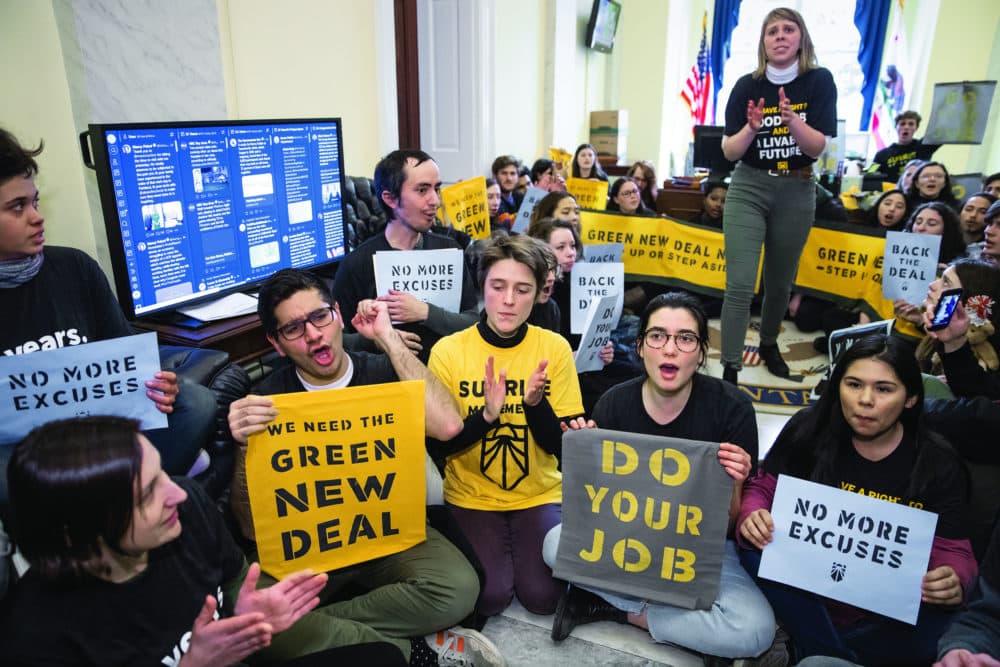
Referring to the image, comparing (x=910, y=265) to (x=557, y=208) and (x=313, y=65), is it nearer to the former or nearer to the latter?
(x=557, y=208)

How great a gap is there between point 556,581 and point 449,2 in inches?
184

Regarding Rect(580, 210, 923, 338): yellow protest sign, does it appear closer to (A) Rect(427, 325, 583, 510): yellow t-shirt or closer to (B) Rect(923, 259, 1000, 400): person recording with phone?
(B) Rect(923, 259, 1000, 400): person recording with phone

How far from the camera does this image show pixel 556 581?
1964 mm

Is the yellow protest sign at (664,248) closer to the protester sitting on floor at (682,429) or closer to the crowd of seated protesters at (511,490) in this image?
the crowd of seated protesters at (511,490)

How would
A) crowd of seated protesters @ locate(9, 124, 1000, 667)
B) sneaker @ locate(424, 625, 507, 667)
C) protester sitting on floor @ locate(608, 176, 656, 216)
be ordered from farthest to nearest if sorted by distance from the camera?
protester sitting on floor @ locate(608, 176, 656, 216), sneaker @ locate(424, 625, 507, 667), crowd of seated protesters @ locate(9, 124, 1000, 667)

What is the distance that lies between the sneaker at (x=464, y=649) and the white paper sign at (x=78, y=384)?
98 cm

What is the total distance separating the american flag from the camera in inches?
400

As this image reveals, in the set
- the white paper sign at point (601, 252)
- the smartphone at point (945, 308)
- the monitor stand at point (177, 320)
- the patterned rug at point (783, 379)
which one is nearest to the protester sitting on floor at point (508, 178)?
the white paper sign at point (601, 252)

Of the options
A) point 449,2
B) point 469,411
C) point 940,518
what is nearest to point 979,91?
point 449,2

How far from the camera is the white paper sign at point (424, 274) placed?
2438 mm

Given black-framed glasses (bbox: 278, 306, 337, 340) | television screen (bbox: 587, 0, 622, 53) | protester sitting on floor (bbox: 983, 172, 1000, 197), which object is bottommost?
black-framed glasses (bbox: 278, 306, 337, 340)

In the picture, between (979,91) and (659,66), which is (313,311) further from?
(659,66)

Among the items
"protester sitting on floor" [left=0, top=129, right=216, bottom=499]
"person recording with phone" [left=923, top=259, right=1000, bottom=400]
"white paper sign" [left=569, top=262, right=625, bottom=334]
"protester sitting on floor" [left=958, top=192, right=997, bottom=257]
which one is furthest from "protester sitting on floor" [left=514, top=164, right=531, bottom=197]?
"protester sitting on floor" [left=0, top=129, right=216, bottom=499]

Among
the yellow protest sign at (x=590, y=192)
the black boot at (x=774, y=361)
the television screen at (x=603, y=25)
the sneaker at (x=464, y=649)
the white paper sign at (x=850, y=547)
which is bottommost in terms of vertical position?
the sneaker at (x=464, y=649)
